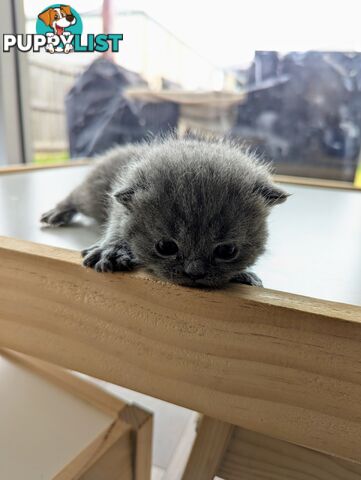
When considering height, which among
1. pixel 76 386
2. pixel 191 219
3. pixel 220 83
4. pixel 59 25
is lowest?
pixel 76 386

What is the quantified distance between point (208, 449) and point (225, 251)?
0.40 metres

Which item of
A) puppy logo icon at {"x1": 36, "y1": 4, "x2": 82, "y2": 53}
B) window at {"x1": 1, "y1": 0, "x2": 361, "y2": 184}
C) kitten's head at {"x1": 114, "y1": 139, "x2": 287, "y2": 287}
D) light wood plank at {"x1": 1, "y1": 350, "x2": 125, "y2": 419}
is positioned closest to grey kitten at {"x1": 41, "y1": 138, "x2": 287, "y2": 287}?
kitten's head at {"x1": 114, "y1": 139, "x2": 287, "y2": 287}

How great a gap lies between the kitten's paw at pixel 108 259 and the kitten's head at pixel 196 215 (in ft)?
0.10

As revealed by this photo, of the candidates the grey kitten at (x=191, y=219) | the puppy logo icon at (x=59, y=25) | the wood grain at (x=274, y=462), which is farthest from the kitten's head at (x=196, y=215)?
the puppy logo icon at (x=59, y=25)

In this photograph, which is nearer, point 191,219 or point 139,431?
point 191,219

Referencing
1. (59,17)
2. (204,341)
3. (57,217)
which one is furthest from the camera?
(59,17)

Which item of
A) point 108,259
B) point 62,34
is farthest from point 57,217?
point 62,34

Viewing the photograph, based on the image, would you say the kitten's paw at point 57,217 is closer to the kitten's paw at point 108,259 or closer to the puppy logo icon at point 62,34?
the kitten's paw at point 108,259

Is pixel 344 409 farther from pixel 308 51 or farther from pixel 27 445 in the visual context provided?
pixel 308 51

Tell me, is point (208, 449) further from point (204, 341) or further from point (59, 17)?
point (59, 17)

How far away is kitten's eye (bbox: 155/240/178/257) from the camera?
1.97 ft

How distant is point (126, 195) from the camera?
67 centimetres

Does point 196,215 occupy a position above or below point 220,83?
below

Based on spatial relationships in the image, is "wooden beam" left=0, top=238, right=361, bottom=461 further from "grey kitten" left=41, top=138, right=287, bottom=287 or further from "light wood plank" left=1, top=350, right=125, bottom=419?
"light wood plank" left=1, top=350, right=125, bottom=419
